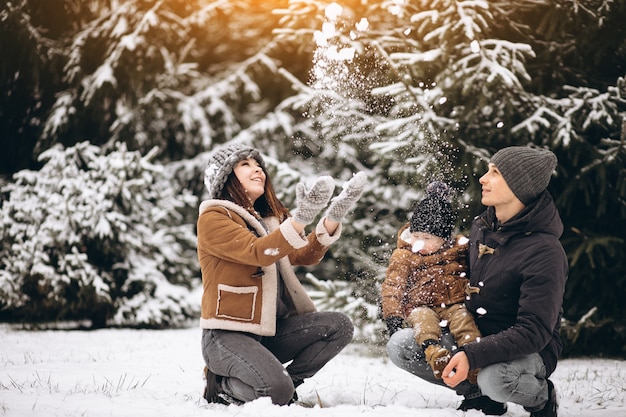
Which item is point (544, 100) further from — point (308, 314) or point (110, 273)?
point (110, 273)

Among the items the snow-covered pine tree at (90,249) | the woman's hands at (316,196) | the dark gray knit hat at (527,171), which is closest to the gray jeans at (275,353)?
the woman's hands at (316,196)

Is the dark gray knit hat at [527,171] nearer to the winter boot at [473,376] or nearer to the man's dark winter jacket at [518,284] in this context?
the man's dark winter jacket at [518,284]

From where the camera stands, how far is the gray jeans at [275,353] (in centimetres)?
307

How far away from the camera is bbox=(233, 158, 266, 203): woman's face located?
3.49 metres

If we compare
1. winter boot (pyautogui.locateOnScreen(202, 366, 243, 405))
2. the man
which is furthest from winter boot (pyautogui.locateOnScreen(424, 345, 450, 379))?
winter boot (pyautogui.locateOnScreen(202, 366, 243, 405))

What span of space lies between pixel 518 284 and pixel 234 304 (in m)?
1.46

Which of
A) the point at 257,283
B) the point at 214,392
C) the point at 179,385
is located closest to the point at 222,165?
the point at 257,283

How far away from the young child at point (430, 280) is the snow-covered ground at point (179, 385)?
0.43 metres

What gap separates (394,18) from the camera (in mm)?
6254

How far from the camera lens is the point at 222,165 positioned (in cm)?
344

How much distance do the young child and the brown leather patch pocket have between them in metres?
0.73

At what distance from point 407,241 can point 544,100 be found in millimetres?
2726

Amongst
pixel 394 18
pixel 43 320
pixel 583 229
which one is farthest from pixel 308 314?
pixel 43 320

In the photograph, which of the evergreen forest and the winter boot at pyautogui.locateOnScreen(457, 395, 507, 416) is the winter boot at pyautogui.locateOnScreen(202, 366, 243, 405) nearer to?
the winter boot at pyautogui.locateOnScreen(457, 395, 507, 416)
